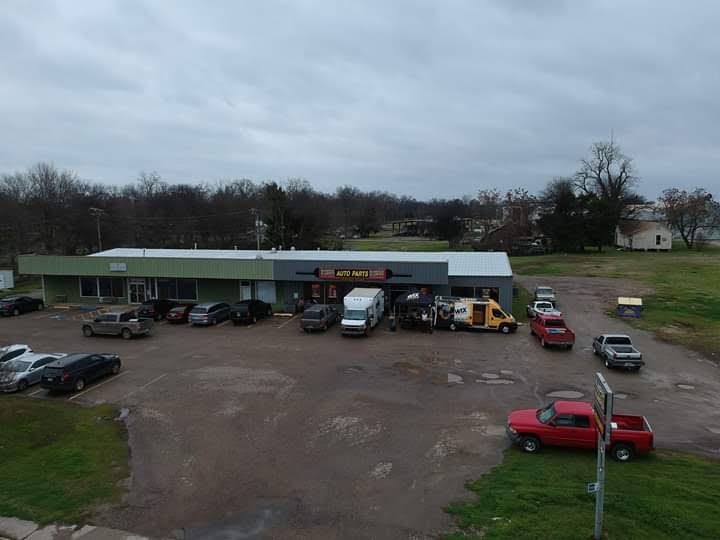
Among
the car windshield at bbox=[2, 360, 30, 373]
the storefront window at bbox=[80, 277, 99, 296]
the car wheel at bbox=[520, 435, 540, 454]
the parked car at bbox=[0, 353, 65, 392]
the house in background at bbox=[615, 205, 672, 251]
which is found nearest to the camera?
the car wheel at bbox=[520, 435, 540, 454]

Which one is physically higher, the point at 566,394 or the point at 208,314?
the point at 208,314

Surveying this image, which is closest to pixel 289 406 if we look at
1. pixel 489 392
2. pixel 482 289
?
pixel 489 392

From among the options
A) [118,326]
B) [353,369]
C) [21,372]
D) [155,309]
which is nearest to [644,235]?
[353,369]

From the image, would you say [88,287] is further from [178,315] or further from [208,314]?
[208,314]

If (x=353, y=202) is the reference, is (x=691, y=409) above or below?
below

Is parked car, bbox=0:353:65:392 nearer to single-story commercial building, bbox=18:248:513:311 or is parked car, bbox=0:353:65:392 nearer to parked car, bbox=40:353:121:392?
parked car, bbox=40:353:121:392

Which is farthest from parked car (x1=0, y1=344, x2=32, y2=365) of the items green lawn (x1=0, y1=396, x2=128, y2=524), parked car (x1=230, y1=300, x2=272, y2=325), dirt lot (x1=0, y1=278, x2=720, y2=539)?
parked car (x1=230, y1=300, x2=272, y2=325)

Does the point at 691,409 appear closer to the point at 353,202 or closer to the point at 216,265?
the point at 216,265
